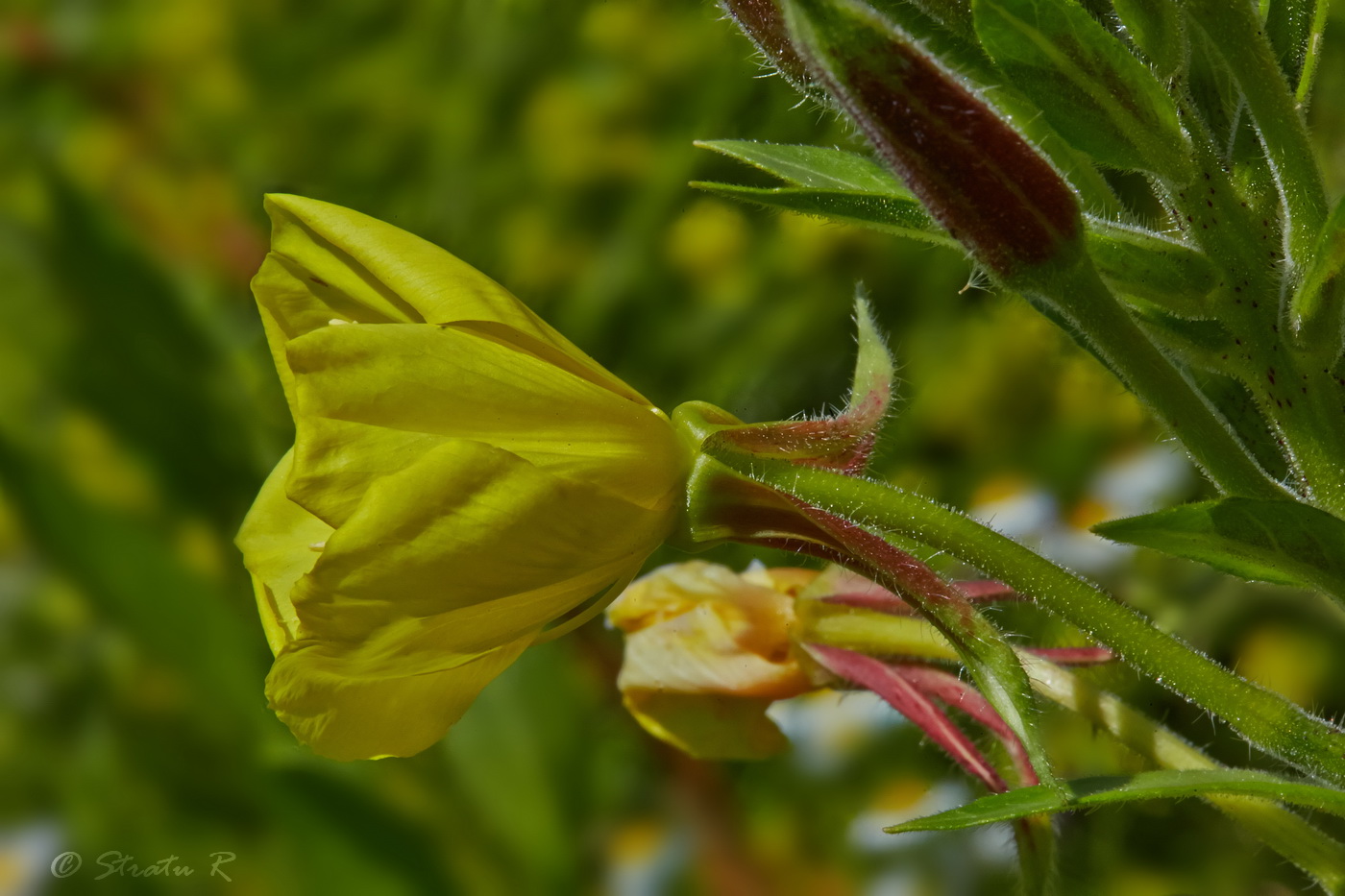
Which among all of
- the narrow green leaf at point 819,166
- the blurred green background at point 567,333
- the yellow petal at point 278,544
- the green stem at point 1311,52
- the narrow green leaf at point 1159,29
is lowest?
the blurred green background at point 567,333

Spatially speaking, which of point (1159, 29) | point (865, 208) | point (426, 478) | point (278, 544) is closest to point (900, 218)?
point (865, 208)

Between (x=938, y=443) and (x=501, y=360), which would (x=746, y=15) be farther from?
(x=938, y=443)

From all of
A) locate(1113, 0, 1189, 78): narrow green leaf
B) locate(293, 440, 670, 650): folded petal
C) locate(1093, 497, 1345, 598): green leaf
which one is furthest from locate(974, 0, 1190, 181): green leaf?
locate(293, 440, 670, 650): folded petal

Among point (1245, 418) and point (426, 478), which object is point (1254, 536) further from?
point (426, 478)

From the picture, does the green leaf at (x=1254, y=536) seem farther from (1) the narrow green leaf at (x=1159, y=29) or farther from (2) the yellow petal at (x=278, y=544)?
(2) the yellow petal at (x=278, y=544)

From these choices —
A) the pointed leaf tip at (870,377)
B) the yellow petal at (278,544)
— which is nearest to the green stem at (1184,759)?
the pointed leaf tip at (870,377)

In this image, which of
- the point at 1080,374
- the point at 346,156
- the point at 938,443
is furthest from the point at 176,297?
the point at 1080,374

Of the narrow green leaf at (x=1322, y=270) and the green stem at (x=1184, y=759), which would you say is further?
the green stem at (x=1184, y=759)
